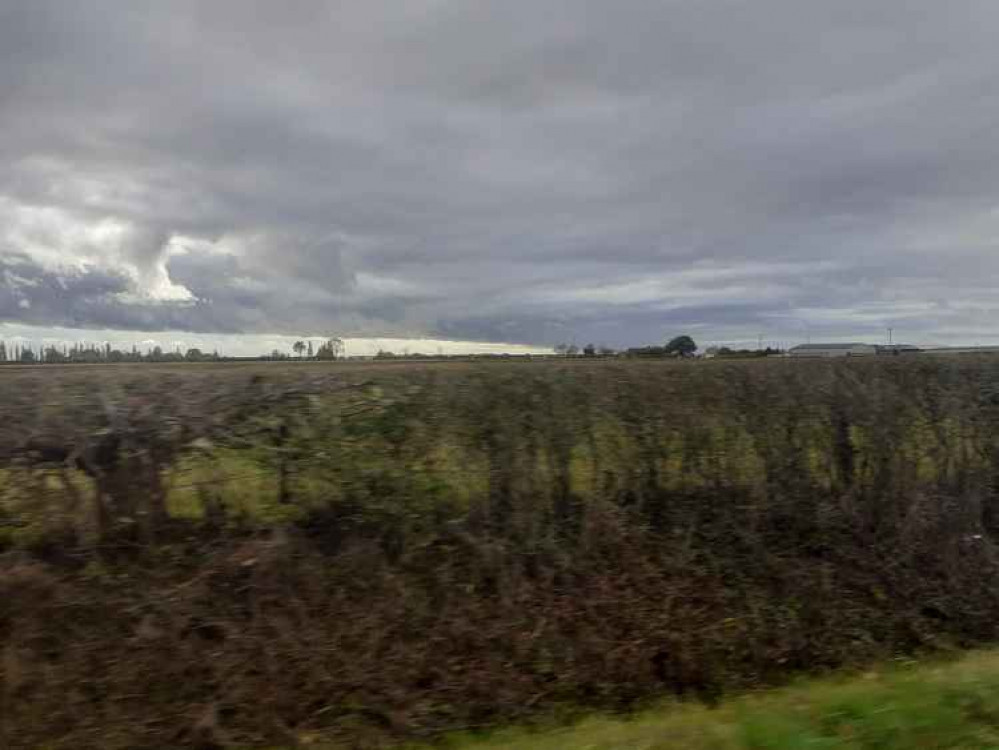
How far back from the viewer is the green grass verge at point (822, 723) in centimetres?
491

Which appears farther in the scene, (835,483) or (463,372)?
(835,483)

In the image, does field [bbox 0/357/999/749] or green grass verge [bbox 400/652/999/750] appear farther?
field [bbox 0/357/999/749]

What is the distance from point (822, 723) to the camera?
525 cm

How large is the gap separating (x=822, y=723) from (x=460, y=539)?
348 centimetres

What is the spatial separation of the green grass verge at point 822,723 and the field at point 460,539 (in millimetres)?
594

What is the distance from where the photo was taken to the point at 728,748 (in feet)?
16.0

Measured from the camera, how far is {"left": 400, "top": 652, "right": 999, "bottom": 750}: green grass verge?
491cm

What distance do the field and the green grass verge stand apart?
594 millimetres

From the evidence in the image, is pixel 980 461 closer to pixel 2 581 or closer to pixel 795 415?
pixel 795 415

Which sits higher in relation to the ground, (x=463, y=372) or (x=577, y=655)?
(x=463, y=372)

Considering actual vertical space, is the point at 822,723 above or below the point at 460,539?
below

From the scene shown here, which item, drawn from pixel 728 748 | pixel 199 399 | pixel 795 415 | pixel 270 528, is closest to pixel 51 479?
pixel 199 399

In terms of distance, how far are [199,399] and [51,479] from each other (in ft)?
4.13

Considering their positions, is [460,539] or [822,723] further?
[460,539]
